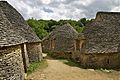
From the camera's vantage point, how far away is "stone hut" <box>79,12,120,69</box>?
2391 centimetres

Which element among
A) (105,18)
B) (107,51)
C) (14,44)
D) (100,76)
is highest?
(105,18)

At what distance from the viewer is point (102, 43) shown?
2491 centimetres

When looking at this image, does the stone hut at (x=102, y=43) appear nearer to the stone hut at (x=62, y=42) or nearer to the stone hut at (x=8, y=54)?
the stone hut at (x=62, y=42)

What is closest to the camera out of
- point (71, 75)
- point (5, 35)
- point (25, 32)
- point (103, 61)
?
point (5, 35)

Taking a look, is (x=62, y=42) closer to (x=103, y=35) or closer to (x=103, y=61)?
(x=103, y=35)

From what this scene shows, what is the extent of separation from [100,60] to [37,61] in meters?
6.89

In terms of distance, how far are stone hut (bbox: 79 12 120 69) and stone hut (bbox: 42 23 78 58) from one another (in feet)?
22.7

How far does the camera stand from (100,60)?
23828 millimetres

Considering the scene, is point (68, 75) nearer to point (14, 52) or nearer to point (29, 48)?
point (29, 48)

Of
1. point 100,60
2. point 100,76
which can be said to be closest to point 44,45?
point 100,60

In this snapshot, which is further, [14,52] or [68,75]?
[68,75]

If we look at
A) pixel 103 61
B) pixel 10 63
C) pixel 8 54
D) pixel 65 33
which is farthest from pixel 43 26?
pixel 8 54

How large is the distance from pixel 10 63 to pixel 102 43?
1401cm

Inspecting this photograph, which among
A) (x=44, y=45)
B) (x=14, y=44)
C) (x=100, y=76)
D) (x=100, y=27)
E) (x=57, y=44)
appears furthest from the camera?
(x=44, y=45)
